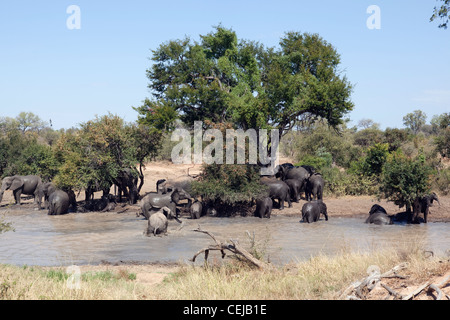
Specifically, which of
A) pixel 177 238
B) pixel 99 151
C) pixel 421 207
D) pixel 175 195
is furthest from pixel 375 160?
pixel 99 151

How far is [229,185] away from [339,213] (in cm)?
500

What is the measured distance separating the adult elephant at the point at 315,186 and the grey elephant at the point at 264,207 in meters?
3.22

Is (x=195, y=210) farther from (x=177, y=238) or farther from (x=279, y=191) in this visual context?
(x=177, y=238)

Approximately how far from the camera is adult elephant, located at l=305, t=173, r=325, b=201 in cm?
2441

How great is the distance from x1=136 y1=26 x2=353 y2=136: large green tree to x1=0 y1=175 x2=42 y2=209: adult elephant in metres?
6.67

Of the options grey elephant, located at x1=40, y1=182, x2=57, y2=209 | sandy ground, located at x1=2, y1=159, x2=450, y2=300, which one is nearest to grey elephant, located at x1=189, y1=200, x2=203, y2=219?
sandy ground, located at x1=2, y1=159, x2=450, y2=300

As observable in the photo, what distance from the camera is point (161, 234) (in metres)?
17.3

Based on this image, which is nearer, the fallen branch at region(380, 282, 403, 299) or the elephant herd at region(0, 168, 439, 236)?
the fallen branch at region(380, 282, 403, 299)

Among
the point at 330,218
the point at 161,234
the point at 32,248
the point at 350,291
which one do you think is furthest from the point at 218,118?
the point at 350,291

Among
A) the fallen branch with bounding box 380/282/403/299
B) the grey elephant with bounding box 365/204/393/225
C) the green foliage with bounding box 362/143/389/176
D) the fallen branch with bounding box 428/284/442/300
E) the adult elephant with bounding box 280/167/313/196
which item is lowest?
the grey elephant with bounding box 365/204/393/225

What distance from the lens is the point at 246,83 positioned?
2780 cm

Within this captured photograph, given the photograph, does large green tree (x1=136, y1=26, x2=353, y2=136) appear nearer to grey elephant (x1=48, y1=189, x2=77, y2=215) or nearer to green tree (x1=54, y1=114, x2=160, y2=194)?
green tree (x1=54, y1=114, x2=160, y2=194)

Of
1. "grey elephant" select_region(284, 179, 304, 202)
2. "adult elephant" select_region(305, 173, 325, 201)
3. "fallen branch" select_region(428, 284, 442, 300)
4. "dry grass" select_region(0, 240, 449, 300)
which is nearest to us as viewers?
"fallen branch" select_region(428, 284, 442, 300)
